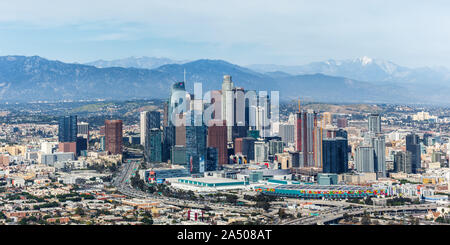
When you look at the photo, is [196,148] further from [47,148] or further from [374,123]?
[374,123]

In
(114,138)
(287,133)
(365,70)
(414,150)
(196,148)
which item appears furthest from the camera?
(365,70)

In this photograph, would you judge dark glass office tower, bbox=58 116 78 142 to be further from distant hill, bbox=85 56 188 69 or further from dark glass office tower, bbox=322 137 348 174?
distant hill, bbox=85 56 188 69

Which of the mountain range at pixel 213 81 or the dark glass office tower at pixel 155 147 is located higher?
the mountain range at pixel 213 81

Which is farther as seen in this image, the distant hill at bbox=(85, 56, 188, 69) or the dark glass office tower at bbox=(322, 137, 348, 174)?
the distant hill at bbox=(85, 56, 188, 69)

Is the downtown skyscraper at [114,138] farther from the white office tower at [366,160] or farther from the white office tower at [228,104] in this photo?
the white office tower at [366,160]

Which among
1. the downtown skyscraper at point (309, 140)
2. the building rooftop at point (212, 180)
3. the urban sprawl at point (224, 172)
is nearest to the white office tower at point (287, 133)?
the urban sprawl at point (224, 172)

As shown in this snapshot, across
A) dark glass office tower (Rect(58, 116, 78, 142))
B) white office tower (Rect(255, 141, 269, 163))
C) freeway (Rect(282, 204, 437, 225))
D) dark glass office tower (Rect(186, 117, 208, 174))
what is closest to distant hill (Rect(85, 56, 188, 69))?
dark glass office tower (Rect(58, 116, 78, 142))

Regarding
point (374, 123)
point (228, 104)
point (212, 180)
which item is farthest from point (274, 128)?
point (212, 180)
